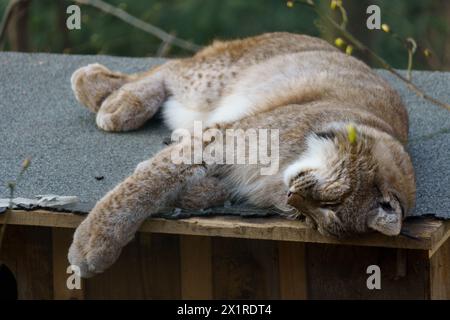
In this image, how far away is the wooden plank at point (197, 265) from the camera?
3.97 m

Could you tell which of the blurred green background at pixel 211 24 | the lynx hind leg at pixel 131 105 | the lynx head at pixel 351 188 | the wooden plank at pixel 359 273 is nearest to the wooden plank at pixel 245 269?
the wooden plank at pixel 359 273

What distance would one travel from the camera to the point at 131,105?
460 centimetres

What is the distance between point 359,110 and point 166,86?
3.99ft

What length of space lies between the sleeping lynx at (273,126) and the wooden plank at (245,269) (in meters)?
0.24

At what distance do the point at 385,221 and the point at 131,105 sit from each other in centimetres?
172

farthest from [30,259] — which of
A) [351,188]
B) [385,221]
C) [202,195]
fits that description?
[385,221]

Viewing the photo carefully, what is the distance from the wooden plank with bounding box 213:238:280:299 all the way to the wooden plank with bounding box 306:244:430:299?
0.17 metres

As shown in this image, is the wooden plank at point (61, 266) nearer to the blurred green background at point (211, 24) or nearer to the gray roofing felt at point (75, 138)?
the gray roofing felt at point (75, 138)

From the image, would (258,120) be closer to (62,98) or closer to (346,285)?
(346,285)

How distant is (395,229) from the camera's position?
10.6 ft

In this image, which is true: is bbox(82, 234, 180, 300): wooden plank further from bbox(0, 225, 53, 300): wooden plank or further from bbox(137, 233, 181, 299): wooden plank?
bbox(0, 225, 53, 300): wooden plank

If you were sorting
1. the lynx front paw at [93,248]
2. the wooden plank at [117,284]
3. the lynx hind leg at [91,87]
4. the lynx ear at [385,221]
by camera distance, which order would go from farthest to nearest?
1. the lynx hind leg at [91,87]
2. the wooden plank at [117,284]
3. the lynx front paw at [93,248]
4. the lynx ear at [385,221]

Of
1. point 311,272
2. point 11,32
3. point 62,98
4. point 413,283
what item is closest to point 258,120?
point 311,272

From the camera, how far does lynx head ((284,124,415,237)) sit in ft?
10.9
